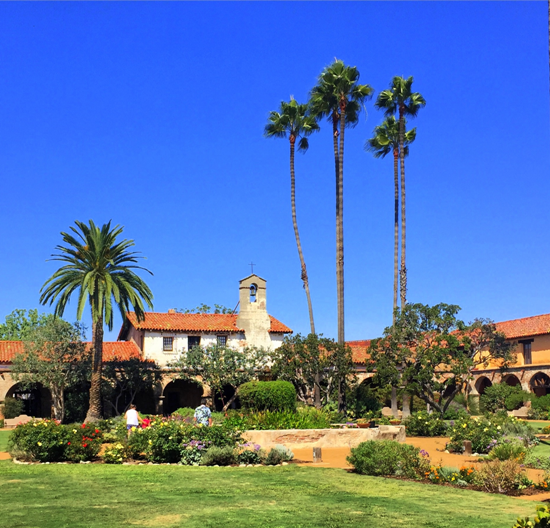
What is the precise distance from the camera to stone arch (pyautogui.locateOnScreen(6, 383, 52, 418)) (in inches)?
1751

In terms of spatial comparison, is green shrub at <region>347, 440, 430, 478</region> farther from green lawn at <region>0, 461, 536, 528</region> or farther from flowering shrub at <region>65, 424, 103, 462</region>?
flowering shrub at <region>65, 424, 103, 462</region>

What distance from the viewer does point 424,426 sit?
30859 mm

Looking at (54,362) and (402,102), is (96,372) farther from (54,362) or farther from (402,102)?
(402,102)

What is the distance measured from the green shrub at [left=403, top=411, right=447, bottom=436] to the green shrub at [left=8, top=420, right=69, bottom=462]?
657 inches

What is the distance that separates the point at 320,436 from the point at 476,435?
6017mm

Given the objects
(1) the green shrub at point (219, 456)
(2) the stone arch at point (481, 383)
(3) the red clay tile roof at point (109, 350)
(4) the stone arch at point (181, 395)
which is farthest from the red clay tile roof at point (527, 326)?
(1) the green shrub at point (219, 456)

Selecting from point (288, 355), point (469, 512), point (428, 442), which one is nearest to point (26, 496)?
point (469, 512)

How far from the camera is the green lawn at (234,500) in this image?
1145cm

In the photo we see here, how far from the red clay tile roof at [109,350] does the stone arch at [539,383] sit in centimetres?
2987

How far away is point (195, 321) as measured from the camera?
4947cm

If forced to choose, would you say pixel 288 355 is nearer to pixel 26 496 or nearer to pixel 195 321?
pixel 195 321

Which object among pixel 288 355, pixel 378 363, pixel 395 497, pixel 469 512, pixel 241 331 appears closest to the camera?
pixel 469 512

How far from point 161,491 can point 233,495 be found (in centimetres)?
163

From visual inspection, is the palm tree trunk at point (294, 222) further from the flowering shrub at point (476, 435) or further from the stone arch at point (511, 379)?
the flowering shrub at point (476, 435)
